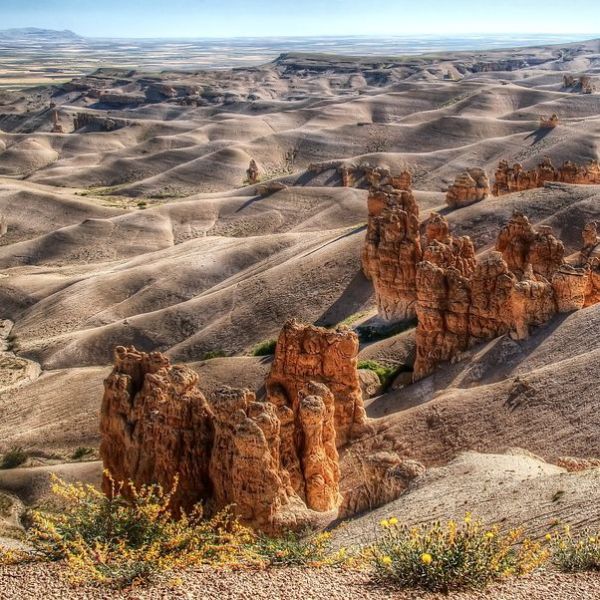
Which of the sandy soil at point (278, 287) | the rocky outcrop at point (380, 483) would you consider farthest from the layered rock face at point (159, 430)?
the sandy soil at point (278, 287)

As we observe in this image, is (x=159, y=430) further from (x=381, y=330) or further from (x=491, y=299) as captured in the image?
(x=381, y=330)

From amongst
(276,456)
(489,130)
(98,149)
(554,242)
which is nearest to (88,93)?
(98,149)

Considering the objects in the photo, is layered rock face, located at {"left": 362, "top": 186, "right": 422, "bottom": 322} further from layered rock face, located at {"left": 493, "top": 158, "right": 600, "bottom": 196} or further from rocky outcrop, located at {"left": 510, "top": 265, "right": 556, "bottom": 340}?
layered rock face, located at {"left": 493, "top": 158, "right": 600, "bottom": 196}

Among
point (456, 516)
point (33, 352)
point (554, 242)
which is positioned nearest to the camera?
point (456, 516)

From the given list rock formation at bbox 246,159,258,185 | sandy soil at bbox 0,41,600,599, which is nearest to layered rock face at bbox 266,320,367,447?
sandy soil at bbox 0,41,600,599

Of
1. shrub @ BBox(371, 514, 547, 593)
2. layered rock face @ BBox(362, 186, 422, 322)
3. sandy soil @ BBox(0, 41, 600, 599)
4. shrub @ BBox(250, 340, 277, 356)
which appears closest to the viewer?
shrub @ BBox(371, 514, 547, 593)

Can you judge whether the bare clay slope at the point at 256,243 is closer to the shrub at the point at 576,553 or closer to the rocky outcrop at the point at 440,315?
the rocky outcrop at the point at 440,315

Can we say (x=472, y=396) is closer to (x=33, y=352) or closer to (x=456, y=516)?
(x=456, y=516)

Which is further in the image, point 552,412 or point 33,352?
point 33,352
